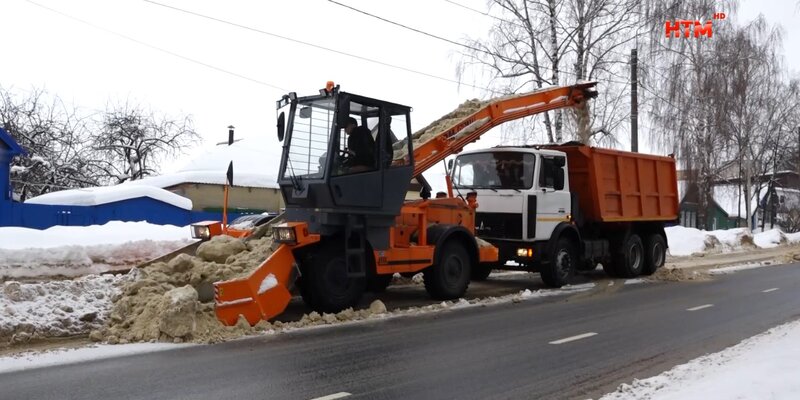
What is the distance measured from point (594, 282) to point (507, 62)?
13.7m

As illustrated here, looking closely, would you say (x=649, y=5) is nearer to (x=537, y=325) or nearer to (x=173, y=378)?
(x=537, y=325)

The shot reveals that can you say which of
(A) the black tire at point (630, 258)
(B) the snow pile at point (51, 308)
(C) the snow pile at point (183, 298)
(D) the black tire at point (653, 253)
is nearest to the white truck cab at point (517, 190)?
(A) the black tire at point (630, 258)

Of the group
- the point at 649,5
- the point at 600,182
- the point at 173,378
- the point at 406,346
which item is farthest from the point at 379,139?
the point at 649,5

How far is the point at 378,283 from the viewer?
40.1 feet

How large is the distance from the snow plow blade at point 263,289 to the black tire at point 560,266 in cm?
591

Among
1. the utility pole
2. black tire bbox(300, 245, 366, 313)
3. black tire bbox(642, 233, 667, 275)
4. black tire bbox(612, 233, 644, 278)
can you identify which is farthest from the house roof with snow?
the utility pole

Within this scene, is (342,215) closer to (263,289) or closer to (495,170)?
(263,289)

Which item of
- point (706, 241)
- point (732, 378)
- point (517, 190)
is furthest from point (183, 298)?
point (706, 241)

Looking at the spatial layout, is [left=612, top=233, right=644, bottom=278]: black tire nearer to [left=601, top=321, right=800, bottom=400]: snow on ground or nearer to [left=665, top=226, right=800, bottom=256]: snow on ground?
[left=601, top=321, right=800, bottom=400]: snow on ground

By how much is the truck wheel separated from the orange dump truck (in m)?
1.90

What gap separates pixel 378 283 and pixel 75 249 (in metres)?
5.21

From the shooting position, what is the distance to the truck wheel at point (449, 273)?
11320mm

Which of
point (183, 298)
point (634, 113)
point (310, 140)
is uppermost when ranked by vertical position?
point (634, 113)

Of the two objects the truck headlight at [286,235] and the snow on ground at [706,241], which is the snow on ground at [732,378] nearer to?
the truck headlight at [286,235]
